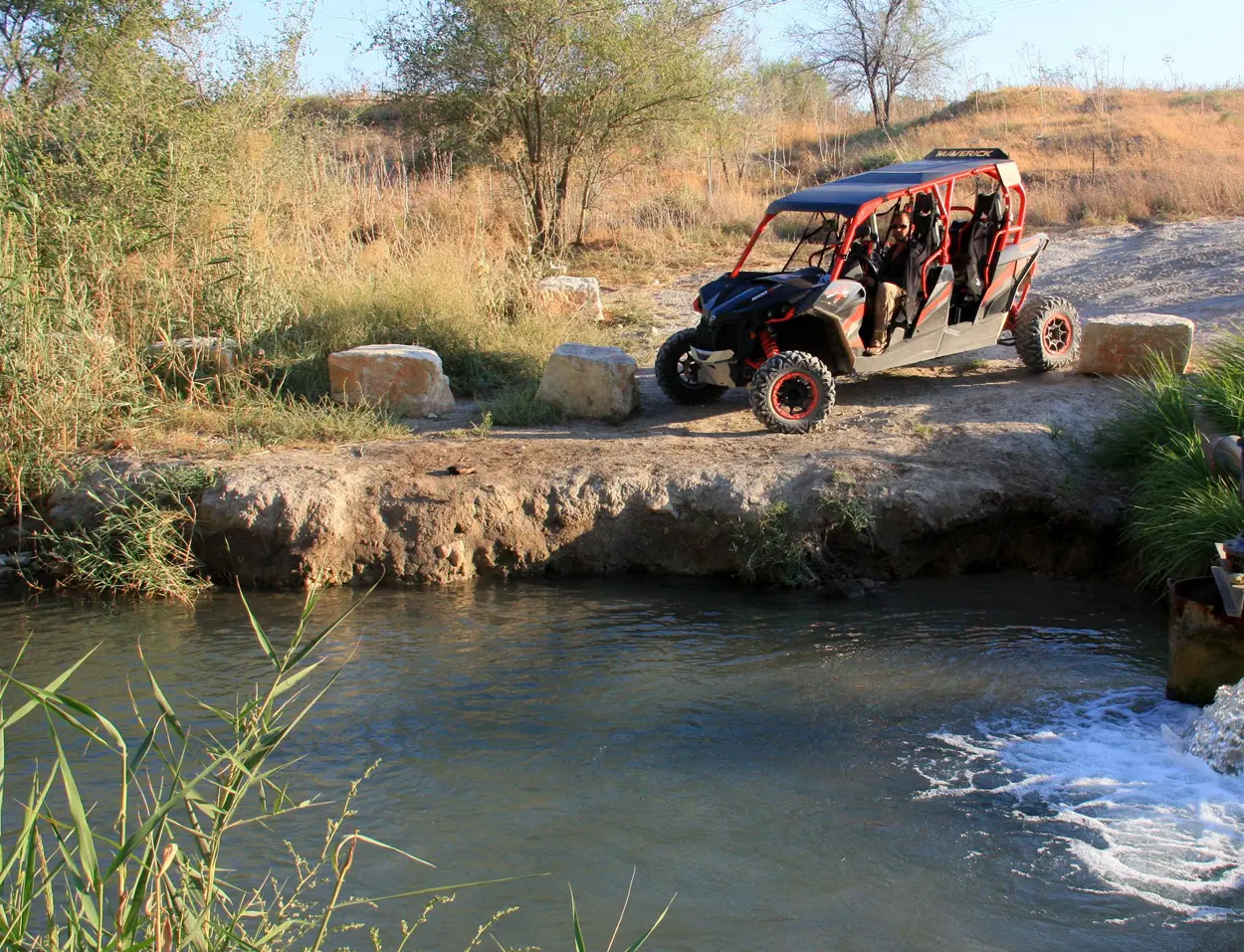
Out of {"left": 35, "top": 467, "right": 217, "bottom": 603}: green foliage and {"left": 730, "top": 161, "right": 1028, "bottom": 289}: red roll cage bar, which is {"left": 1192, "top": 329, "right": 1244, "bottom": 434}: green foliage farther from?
{"left": 35, "top": 467, "right": 217, "bottom": 603}: green foliage

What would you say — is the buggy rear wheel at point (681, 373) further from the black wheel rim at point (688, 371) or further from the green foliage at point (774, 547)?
the green foliage at point (774, 547)

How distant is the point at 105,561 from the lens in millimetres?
7746

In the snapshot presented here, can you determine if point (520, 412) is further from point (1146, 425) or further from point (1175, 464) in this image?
point (1175, 464)

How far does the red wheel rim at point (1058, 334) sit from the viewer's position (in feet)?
32.9

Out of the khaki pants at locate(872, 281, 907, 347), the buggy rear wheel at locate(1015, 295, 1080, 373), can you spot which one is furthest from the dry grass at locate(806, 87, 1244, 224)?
the khaki pants at locate(872, 281, 907, 347)

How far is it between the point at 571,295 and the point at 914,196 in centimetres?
463

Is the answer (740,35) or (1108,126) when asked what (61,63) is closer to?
(740,35)

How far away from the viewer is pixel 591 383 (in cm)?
975

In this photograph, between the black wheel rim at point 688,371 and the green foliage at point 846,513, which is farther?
the black wheel rim at point 688,371

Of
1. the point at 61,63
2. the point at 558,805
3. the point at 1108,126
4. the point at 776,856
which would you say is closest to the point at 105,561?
the point at 558,805

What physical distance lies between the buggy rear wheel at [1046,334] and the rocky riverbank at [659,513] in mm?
1656

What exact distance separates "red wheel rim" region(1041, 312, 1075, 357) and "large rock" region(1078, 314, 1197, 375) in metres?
0.18

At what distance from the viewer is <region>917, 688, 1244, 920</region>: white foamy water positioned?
168 inches

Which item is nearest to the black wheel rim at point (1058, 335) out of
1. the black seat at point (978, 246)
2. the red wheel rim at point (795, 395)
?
the black seat at point (978, 246)
